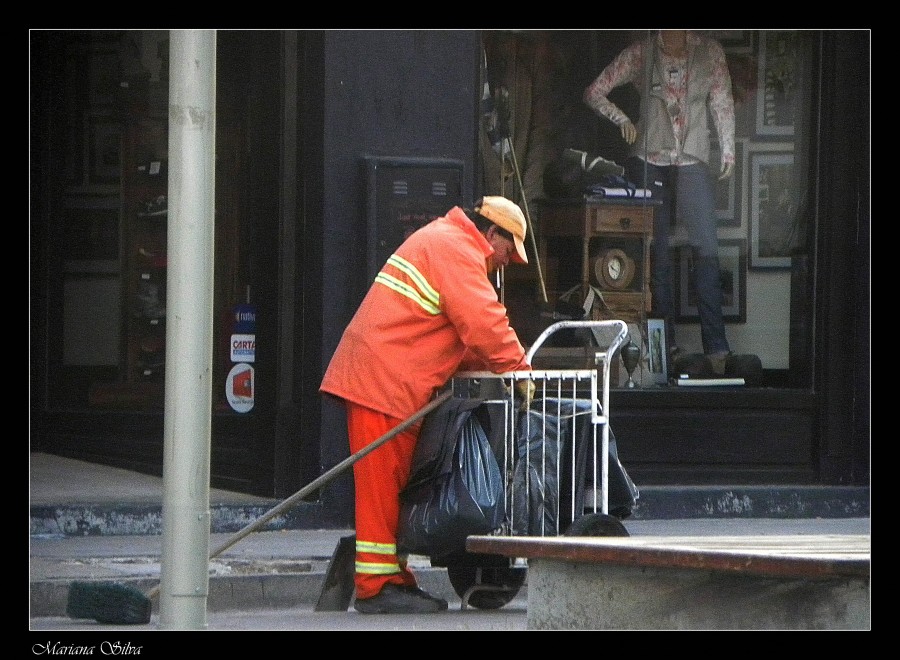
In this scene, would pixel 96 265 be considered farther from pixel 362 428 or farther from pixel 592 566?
pixel 592 566

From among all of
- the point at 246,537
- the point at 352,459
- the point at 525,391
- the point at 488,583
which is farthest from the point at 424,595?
the point at 246,537

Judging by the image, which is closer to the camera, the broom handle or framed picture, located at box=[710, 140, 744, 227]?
the broom handle

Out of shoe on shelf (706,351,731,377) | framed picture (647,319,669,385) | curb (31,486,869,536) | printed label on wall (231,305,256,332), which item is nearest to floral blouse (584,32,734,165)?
framed picture (647,319,669,385)

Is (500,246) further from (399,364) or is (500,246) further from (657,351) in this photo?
(657,351)

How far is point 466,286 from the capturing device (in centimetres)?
697

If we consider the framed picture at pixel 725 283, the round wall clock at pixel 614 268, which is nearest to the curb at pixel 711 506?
the framed picture at pixel 725 283

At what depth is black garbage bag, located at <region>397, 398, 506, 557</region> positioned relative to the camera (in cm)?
681

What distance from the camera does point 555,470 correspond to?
280 inches

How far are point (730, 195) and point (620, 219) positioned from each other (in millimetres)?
751

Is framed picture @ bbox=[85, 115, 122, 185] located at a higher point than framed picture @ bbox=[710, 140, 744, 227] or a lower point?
higher

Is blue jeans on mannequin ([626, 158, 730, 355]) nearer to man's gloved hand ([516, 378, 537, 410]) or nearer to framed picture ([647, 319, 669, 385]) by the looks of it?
framed picture ([647, 319, 669, 385])

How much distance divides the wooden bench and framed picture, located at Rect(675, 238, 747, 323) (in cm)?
443

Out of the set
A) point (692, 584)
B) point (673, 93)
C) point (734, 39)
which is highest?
point (734, 39)
